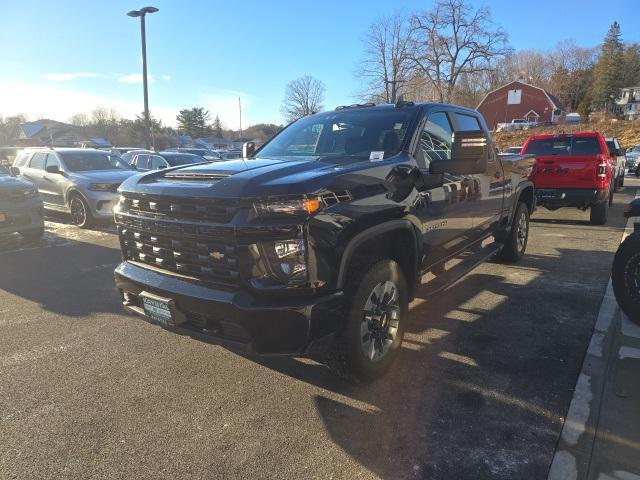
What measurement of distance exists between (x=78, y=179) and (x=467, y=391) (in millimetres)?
9316

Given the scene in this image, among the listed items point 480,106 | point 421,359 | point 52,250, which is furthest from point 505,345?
point 480,106

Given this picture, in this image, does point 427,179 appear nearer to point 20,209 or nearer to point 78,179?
point 20,209

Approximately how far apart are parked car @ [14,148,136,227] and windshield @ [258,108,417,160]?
6425 millimetres

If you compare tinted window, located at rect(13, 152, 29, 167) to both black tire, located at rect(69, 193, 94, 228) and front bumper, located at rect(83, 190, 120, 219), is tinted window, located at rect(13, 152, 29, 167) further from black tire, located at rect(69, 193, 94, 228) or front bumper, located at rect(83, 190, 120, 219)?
front bumper, located at rect(83, 190, 120, 219)

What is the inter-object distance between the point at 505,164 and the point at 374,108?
90.9 inches

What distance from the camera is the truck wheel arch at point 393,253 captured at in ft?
9.16

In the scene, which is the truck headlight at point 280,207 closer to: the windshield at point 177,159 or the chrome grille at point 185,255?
the chrome grille at point 185,255

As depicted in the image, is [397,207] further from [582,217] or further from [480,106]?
[480,106]

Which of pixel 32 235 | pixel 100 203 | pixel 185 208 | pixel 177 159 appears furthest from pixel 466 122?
pixel 177 159

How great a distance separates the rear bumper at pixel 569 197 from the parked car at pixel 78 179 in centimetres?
878

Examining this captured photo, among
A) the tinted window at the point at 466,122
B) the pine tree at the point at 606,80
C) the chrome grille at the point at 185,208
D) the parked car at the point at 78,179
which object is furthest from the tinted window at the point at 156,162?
the pine tree at the point at 606,80

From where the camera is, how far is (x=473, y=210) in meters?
4.62

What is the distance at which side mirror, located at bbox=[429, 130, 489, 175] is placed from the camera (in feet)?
10.8

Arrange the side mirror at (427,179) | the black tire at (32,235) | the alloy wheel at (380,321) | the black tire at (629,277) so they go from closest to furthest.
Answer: the alloy wheel at (380,321)
the side mirror at (427,179)
the black tire at (629,277)
the black tire at (32,235)
